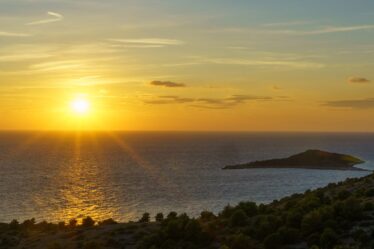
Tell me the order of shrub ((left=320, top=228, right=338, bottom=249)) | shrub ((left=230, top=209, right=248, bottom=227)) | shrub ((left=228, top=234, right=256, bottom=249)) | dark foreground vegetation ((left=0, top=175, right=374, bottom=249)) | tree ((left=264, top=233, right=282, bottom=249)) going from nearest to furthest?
shrub ((left=320, top=228, right=338, bottom=249)) < dark foreground vegetation ((left=0, top=175, right=374, bottom=249)) < tree ((left=264, top=233, right=282, bottom=249)) < shrub ((left=228, top=234, right=256, bottom=249)) < shrub ((left=230, top=209, right=248, bottom=227))

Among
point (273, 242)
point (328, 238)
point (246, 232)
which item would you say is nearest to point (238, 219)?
point (246, 232)

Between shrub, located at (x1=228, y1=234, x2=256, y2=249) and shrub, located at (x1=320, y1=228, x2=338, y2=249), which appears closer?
shrub, located at (x1=320, y1=228, x2=338, y2=249)

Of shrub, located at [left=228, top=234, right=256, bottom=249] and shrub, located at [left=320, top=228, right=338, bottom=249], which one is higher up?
shrub, located at [left=320, top=228, right=338, bottom=249]

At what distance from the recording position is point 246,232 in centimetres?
3472

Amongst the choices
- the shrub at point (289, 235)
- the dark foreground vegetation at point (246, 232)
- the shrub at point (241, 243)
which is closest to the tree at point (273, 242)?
the dark foreground vegetation at point (246, 232)

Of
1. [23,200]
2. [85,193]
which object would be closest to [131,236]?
[23,200]

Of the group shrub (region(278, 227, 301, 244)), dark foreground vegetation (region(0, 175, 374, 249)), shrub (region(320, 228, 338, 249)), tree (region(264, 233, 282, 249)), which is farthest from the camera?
shrub (region(278, 227, 301, 244))

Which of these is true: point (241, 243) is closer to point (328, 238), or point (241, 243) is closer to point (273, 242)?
point (273, 242)

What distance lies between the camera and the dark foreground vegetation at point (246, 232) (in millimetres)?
31719

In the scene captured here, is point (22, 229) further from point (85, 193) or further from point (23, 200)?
point (85, 193)

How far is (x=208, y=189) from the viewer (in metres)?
146

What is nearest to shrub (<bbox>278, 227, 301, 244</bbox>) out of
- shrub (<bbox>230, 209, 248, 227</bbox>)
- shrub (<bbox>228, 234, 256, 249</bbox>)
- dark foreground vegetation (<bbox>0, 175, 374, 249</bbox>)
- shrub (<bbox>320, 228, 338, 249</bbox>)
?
dark foreground vegetation (<bbox>0, 175, 374, 249</bbox>)

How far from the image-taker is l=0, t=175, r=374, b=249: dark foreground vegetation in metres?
31.7

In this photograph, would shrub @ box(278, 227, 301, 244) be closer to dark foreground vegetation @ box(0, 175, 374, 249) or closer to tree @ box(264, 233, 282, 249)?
dark foreground vegetation @ box(0, 175, 374, 249)
